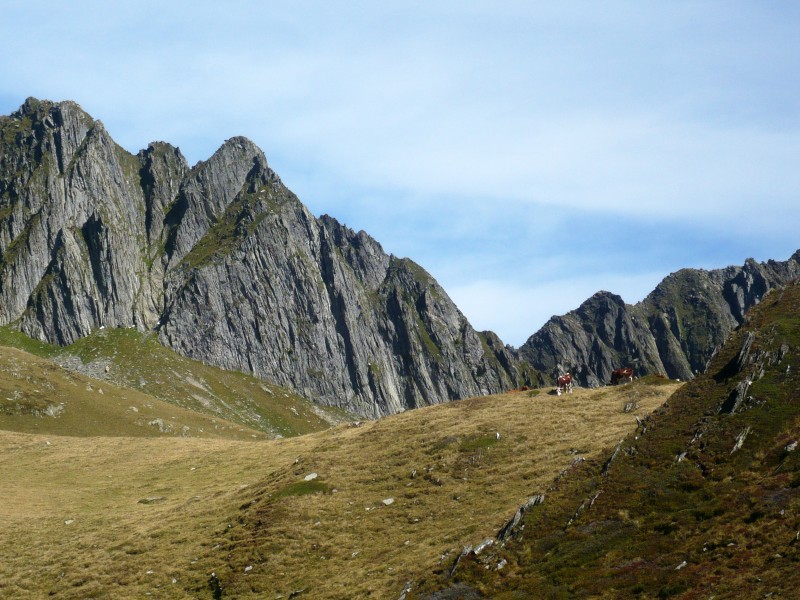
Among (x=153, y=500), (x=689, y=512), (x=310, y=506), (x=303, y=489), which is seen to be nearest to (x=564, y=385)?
(x=303, y=489)

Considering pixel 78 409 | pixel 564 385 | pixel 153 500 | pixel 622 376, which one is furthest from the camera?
pixel 78 409

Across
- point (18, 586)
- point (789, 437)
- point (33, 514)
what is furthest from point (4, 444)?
point (789, 437)

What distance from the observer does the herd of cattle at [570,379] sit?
72062 mm

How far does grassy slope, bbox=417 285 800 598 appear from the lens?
80.6ft

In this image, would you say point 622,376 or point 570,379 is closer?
point 570,379

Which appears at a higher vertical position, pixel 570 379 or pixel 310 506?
pixel 570 379

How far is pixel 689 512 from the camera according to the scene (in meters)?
29.2

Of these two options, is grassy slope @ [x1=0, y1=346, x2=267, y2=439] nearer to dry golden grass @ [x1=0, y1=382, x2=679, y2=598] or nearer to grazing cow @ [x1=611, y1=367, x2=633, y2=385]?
dry golden grass @ [x1=0, y1=382, x2=679, y2=598]

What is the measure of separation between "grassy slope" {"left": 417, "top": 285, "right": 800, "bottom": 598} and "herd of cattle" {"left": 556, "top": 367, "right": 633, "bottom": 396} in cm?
3153

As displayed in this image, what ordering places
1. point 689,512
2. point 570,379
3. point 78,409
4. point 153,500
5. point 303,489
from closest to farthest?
point 689,512
point 303,489
point 153,500
point 570,379
point 78,409

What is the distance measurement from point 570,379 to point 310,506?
37338mm

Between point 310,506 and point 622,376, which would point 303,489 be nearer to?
point 310,506

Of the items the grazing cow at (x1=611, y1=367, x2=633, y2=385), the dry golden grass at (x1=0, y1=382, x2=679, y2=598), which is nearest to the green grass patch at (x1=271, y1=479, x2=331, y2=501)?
the dry golden grass at (x1=0, y1=382, x2=679, y2=598)

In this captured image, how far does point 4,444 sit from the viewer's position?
285 feet
